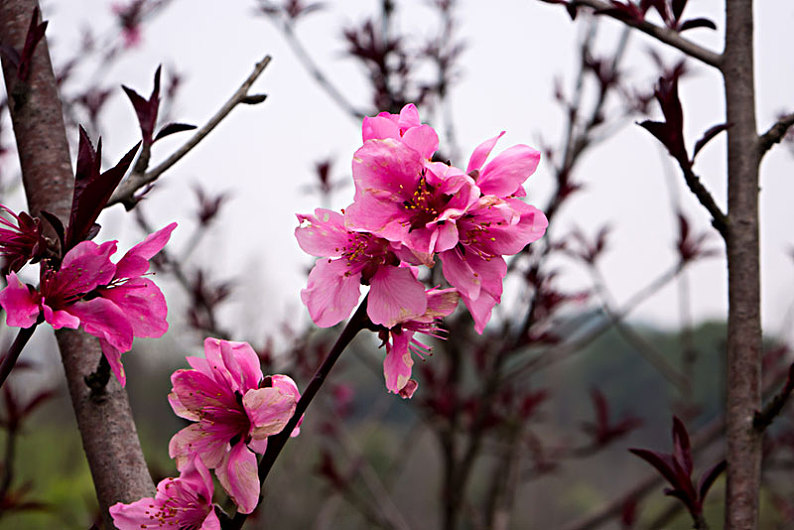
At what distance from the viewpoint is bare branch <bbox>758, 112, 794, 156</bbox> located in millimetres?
872

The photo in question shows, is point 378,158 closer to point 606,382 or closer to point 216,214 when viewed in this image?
point 216,214

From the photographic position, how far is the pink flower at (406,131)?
559 millimetres

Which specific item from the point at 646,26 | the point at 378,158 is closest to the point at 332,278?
the point at 378,158

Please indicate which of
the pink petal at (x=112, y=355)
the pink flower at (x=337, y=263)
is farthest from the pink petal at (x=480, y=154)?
the pink petal at (x=112, y=355)

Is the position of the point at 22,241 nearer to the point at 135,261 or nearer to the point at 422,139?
the point at 135,261

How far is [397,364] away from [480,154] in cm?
21

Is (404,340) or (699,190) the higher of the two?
(699,190)

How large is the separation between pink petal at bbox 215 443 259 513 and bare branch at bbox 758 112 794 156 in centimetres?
78

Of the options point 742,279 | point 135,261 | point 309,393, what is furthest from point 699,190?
point 135,261

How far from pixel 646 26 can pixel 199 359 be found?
0.75m

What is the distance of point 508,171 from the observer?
0.58m

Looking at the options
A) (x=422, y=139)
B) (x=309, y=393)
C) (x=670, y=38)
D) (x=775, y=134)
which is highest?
(x=670, y=38)

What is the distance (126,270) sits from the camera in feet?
1.85

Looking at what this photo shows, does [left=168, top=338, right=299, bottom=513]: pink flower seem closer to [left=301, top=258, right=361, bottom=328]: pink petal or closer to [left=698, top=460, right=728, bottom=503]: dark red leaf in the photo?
[left=301, top=258, right=361, bottom=328]: pink petal
